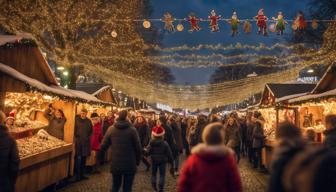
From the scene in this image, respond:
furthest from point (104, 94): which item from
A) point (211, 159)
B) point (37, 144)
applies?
point (211, 159)

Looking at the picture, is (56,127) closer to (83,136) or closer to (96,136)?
(83,136)

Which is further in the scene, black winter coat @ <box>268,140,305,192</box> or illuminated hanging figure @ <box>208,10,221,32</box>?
illuminated hanging figure @ <box>208,10,221,32</box>

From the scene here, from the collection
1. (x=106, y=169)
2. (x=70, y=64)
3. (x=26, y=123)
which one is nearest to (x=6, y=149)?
(x=26, y=123)

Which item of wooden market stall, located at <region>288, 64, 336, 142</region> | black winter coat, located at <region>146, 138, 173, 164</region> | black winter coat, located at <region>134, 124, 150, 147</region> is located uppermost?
wooden market stall, located at <region>288, 64, 336, 142</region>

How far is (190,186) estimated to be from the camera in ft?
16.2

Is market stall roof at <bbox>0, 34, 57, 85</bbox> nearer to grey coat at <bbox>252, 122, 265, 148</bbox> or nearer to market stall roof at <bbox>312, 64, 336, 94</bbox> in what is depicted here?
grey coat at <bbox>252, 122, 265, 148</bbox>

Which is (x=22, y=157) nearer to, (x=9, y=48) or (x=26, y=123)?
(x=26, y=123)

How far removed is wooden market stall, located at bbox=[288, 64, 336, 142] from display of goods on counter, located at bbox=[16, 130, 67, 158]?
745 cm

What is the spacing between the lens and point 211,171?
4.79 m

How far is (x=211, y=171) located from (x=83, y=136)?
29.7 feet

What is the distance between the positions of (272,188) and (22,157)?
629cm

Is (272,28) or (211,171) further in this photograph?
(272,28)

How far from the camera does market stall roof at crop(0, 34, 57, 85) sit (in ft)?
37.6

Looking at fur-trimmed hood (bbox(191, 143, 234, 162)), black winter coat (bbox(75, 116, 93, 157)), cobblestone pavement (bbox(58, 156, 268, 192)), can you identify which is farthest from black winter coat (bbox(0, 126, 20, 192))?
black winter coat (bbox(75, 116, 93, 157))
